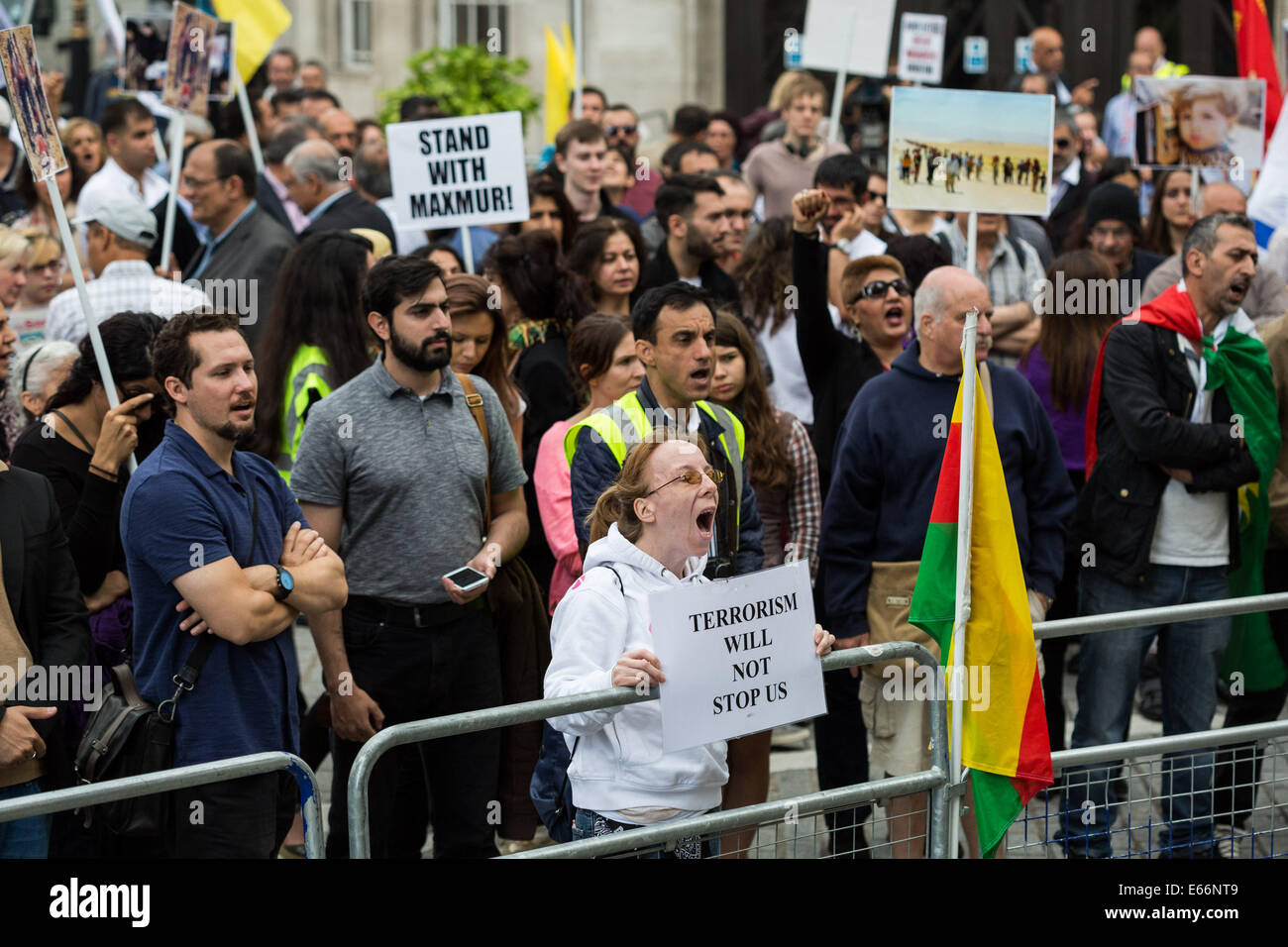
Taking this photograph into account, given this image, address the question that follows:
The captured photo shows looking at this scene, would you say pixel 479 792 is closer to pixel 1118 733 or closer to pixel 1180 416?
pixel 1118 733

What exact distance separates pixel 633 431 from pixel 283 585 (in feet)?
4.19

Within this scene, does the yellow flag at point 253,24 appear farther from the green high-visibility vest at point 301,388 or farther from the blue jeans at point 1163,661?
the blue jeans at point 1163,661

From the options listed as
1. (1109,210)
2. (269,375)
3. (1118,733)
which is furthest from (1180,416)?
(269,375)

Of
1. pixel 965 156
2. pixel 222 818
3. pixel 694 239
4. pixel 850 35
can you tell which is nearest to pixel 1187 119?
pixel 965 156

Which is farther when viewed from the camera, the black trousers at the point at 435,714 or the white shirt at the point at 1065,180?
the white shirt at the point at 1065,180

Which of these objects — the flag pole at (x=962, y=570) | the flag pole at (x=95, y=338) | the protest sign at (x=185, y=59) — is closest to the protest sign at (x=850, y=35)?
the protest sign at (x=185, y=59)

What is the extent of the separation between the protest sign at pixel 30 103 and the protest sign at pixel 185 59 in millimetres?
2170

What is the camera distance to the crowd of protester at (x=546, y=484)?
441 centimetres

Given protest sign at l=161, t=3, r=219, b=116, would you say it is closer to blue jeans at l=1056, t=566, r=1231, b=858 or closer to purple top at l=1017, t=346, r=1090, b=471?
purple top at l=1017, t=346, r=1090, b=471

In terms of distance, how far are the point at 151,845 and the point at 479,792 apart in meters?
1.32

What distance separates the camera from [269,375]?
5.94 m

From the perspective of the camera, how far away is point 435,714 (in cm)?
546

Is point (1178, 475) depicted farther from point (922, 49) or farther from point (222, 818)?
point (922, 49)

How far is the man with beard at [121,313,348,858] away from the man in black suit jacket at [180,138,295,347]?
10.2ft
